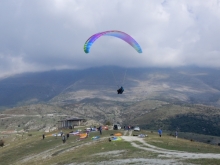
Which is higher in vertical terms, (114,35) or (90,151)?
(114,35)

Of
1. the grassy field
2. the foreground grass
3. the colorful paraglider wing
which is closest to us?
the grassy field

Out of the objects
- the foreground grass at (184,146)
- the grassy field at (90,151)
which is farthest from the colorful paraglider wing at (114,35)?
the foreground grass at (184,146)

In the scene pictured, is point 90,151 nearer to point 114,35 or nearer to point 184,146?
point 184,146

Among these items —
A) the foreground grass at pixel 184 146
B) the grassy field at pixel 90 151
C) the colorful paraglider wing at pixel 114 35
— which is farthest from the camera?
the foreground grass at pixel 184 146

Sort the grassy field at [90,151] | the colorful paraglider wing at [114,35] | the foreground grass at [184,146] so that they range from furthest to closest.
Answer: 1. the foreground grass at [184,146]
2. the colorful paraglider wing at [114,35]
3. the grassy field at [90,151]

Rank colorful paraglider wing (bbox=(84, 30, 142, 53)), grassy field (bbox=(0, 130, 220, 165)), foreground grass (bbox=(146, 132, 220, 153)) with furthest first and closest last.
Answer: foreground grass (bbox=(146, 132, 220, 153)), colorful paraglider wing (bbox=(84, 30, 142, 53)), grassy field (bbox=(0, 130, 220, 165))

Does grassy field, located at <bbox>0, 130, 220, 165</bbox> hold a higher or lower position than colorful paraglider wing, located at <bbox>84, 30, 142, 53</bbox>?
lower

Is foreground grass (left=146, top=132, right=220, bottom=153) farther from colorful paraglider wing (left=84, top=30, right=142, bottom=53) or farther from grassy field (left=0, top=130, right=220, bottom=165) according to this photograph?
colorful paraglider wing (left=84, top=30, right=142, bottom=53)

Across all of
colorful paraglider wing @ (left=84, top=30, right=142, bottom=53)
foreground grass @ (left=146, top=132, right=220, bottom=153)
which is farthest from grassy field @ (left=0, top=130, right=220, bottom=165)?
colorful paraglider wing @ (left=84, top=30, right=142, bottom=53)

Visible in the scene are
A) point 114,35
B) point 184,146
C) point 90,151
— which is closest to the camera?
point 114,35

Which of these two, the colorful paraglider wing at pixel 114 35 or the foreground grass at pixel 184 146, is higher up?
the colorful paraglider wing at pixel 114 35

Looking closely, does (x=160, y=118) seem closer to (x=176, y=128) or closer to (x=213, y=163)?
(x=176, y=128)

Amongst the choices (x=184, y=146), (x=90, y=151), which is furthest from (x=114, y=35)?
(x=184, y=146)

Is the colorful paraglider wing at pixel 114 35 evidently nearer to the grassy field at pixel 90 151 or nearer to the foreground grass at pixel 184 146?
the grassy field at pixel 90 151
